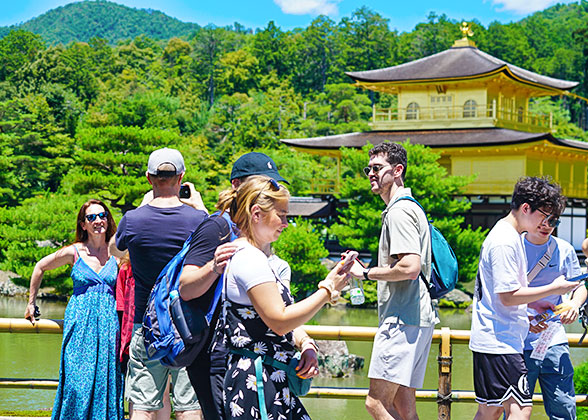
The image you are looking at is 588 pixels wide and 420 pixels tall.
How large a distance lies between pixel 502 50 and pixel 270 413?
214ft

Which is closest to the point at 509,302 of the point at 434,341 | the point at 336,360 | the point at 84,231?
the point at 434,341

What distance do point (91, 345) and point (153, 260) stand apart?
2.33 feet

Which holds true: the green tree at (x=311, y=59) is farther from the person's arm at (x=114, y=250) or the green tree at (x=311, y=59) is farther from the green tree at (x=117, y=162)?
the person's arm at (x=114, y=250)

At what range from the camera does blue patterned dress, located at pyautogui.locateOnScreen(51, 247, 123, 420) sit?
333 centimetres

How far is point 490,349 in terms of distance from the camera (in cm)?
285

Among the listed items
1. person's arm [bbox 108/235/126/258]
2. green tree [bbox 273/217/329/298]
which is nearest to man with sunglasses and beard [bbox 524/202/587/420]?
person's arm [bbox 108/235/126/258]

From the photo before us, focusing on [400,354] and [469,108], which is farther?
[469,108]

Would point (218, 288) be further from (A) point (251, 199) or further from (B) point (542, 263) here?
(B) point (542, 263)

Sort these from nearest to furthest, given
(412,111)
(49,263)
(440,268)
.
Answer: (440,268)
(49,263)
(412,111)

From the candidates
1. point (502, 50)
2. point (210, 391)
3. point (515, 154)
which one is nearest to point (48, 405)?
point (210, 391)

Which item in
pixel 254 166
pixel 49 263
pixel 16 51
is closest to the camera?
pixel 254 166

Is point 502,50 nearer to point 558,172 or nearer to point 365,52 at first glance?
point 365,52

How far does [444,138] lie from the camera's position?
22688mm

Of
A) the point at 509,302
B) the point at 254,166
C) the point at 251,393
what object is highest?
the point at 254,166
